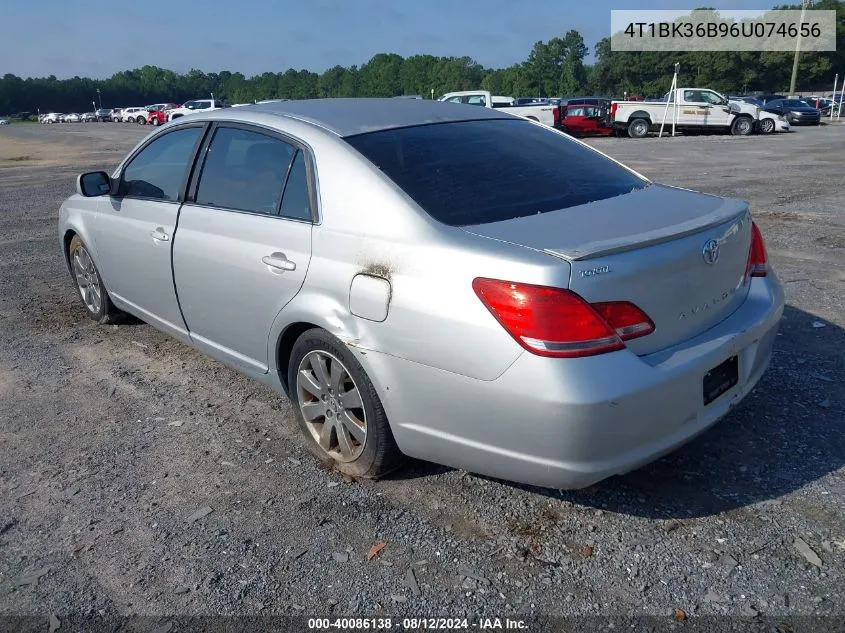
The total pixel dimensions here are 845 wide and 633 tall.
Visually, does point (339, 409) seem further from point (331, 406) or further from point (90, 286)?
point (90, 286)

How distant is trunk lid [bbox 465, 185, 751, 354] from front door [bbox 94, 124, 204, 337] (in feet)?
7.04

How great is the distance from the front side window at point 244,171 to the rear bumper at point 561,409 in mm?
1113

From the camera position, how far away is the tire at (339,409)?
3.02 meters

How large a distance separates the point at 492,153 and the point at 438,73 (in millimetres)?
115827

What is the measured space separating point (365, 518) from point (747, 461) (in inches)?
68.1

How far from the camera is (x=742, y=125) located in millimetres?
28078

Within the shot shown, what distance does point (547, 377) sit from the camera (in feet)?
7.94

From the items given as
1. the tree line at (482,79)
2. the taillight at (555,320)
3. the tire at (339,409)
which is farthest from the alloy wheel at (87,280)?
the tree line at (482,79)

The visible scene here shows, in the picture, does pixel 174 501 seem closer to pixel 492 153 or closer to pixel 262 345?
pixel 262 345

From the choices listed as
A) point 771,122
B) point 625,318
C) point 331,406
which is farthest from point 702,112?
point 625,318

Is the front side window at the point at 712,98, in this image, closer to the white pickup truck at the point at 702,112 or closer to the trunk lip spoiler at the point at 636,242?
the white pickup truck at the point at 702,112

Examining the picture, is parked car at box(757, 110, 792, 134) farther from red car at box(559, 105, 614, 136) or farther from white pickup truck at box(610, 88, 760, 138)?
red car at box(559, 105, 614, 136)

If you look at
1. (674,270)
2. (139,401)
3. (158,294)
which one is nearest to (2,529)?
(139,401)

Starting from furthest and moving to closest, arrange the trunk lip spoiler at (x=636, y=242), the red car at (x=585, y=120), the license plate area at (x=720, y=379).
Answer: the red car at (x=585, y=120) → the license plate area at (x=720, y=379) → the trunk lip spoiler at (x=636, y=242)
